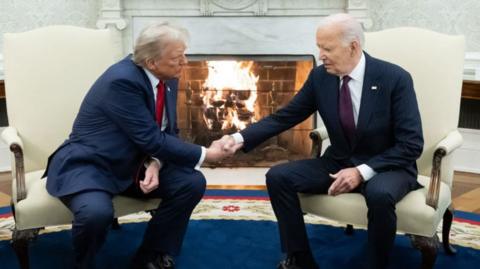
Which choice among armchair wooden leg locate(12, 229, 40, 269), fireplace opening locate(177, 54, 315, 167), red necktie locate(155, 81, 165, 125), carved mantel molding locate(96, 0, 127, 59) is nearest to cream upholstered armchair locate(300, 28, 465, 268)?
red necktie locate(155, 81, 165, 125)

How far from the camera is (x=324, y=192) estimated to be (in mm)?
2408

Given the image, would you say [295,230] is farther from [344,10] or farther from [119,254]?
[344,10]

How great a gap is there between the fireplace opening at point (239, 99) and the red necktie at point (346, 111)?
187 centimetres

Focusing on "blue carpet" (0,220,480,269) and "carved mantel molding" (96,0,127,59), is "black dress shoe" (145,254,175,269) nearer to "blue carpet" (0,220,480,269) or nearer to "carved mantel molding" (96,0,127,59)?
"blue carpet" (0,220,480,269)

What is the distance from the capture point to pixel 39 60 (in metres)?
2.75

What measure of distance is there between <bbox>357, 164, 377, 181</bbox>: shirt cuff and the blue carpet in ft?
1.70

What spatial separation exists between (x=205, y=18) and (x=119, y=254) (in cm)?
204

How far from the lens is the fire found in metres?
4.39

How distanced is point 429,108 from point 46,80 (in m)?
1.80

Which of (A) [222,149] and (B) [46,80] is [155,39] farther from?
(B) [46,80]

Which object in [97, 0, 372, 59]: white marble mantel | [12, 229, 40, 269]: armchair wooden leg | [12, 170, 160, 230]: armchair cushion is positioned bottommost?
[12, 229, 40, 269]: armchair wooden leg

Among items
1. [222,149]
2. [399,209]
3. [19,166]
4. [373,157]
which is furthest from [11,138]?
[399,209]

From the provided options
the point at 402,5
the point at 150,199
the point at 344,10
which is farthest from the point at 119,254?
the point at 402,5

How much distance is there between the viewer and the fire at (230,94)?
14.4 feet
